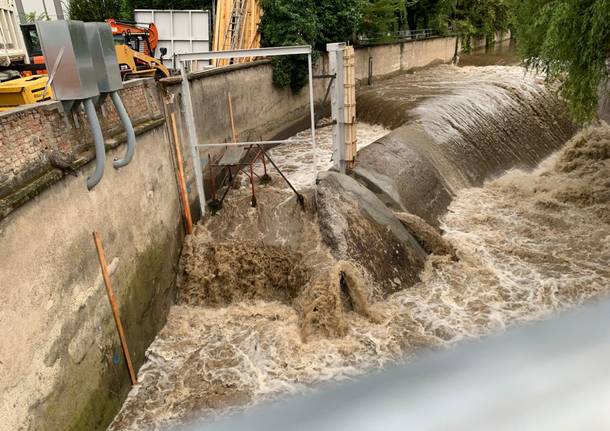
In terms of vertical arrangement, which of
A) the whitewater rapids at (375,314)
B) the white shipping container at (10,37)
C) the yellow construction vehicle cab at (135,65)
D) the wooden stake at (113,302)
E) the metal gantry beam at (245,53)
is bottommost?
the whitewater rapids at (375,314)

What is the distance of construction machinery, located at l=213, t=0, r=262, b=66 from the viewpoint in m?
13.5

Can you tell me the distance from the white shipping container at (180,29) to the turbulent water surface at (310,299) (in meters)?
6.74

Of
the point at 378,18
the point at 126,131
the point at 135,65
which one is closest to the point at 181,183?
the point at 126,131

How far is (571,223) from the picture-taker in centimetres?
958

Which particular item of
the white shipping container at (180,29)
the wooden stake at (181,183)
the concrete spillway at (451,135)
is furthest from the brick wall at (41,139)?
the white shipping container at (180,29)

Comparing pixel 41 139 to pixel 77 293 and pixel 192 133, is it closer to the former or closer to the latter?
pixel 77 293

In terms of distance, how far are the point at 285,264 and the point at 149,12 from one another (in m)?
10.8

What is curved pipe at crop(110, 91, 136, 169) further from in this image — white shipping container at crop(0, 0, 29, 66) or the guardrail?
the guardrail

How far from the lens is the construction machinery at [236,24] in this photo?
13.5 meters

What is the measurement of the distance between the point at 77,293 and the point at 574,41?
8.63 metres

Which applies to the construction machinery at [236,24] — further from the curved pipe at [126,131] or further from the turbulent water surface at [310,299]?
the curved pipe at [126,131]

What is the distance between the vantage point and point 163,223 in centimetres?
741

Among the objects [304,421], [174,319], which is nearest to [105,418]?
[174,319]

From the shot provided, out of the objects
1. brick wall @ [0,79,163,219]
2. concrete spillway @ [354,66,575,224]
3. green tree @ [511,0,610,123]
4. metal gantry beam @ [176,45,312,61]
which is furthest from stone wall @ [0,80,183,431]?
green tree @ [511,0,610,123]
